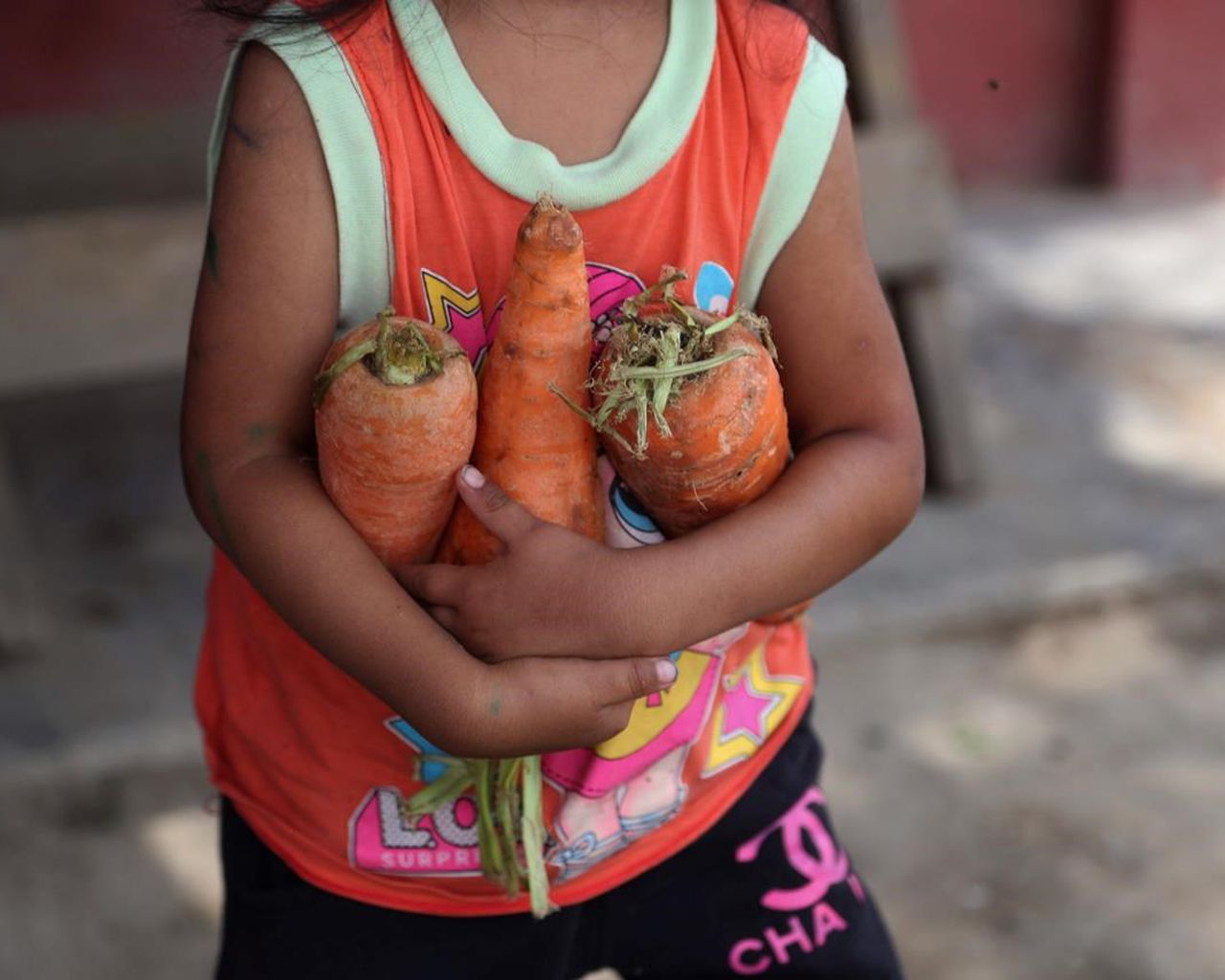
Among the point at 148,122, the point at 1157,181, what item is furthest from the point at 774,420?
the point at 1157,181

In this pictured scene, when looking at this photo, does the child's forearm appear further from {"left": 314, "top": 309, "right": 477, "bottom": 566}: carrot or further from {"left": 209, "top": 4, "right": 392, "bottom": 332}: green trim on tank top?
{"left": 209, "top": 4, "right": 392, "bottom": 332}: green trim on tank top

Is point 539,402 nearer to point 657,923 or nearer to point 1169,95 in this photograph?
point 657,923

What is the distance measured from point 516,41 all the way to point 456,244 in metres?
0.16

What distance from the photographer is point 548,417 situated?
3.71 ft

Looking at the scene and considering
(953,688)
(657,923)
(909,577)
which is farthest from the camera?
(909,577)

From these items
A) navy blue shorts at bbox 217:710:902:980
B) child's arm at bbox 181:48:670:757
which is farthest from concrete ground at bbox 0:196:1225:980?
child's arm at bbox 181:48:670:757

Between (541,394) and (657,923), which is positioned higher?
(541,394)

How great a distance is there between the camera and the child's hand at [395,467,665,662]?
1102mm

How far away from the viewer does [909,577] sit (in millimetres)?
3084

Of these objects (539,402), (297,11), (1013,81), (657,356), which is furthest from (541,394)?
(1013,81)

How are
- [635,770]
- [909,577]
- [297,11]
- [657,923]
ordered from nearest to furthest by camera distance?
1. [297,11]
2. [635,770]
3. [657,923]
4. [909,577]

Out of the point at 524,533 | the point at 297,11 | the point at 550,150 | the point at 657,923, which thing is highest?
the point at 297,11

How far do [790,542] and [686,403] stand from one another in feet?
0.57

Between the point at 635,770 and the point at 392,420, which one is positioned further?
the point at 635,770
